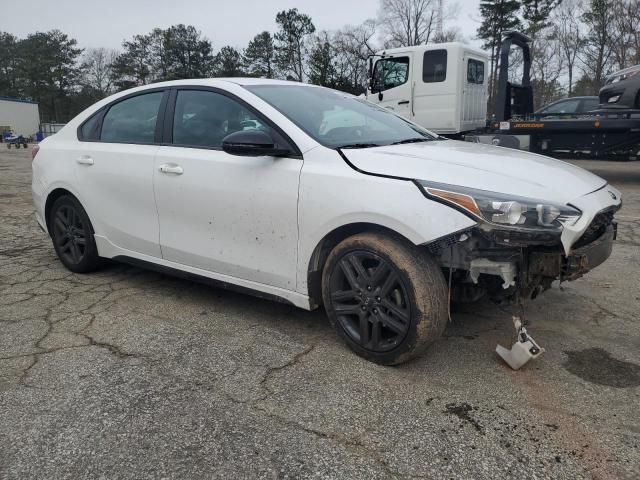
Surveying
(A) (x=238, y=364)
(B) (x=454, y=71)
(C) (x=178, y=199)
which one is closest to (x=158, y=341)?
(A) (x=238, y=364)

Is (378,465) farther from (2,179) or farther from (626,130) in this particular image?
(2,179)

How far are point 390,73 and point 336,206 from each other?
390 inches

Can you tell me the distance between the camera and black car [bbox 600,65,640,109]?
32.5 feet

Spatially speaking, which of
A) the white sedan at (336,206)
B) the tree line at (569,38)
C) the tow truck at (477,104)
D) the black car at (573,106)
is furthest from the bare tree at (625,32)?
the white sedan at (336,206)

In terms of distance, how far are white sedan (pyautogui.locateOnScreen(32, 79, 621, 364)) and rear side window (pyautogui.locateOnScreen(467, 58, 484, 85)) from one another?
8.43m

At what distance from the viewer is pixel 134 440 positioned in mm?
2240

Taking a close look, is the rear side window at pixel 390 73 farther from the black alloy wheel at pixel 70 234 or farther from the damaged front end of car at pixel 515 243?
the damaged front end of car at pixel 515 243

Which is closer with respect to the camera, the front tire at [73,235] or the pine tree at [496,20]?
the front tire at [73,235]

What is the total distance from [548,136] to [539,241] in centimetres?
1006

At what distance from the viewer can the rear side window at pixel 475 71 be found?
11570 mm

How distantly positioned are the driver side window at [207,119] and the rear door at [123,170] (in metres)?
0.22

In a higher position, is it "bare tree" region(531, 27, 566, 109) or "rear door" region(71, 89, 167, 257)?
"bare tree" region(531, 27, 566, 109)

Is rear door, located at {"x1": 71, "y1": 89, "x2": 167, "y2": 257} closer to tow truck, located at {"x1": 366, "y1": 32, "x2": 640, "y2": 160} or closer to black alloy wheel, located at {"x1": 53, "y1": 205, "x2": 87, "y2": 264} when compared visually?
black alloy wheel, located at {"x1": 53, "y1": 205, "x2": 87, "y2": 264}

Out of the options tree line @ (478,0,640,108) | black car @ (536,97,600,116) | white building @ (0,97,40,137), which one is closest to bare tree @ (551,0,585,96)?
tree line @ (478,0,640,108)
